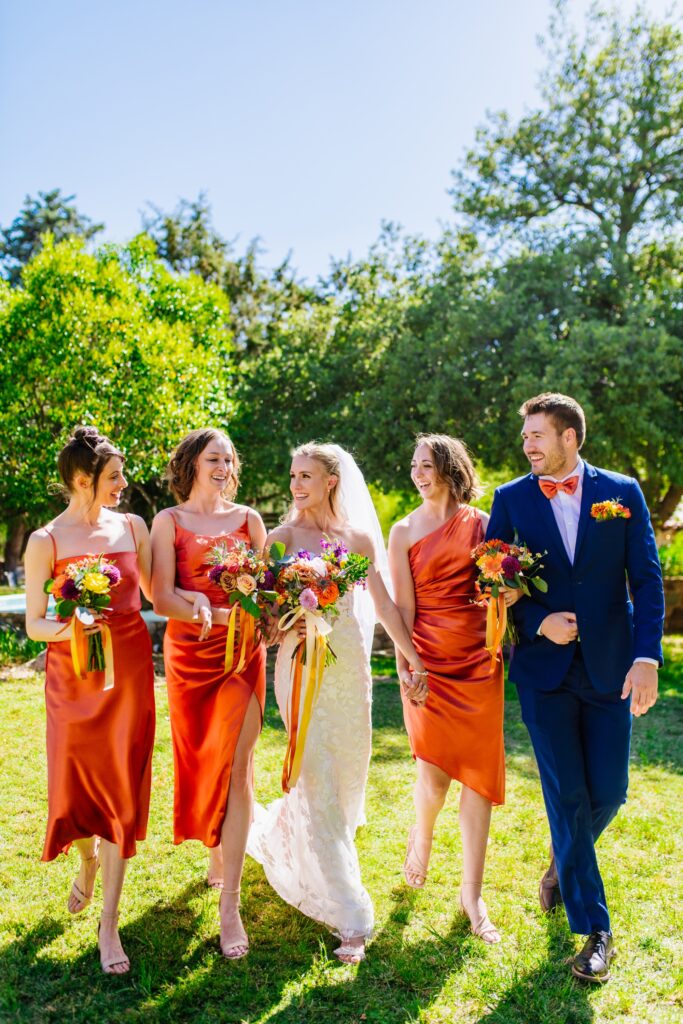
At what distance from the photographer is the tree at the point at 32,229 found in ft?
115

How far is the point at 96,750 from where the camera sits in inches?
157

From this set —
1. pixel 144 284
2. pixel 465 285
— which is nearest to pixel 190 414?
pixel 144 284

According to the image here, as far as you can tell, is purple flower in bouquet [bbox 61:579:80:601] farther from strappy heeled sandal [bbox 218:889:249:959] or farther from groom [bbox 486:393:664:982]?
groom [bbox 486:393:664:982]

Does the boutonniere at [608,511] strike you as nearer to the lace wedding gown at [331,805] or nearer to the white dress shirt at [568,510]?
the white dress shirt at [568,510]

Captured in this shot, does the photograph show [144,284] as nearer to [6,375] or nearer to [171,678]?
[6,375]

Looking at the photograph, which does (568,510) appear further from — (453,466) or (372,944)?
(372,944)

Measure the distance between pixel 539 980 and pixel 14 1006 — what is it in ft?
7.49

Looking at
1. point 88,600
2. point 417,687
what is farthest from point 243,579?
point 417,687

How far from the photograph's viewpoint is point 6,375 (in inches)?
491

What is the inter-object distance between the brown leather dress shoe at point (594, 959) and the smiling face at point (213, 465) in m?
2.92

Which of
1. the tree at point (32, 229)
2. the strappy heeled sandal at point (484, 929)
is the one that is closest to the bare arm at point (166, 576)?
the strappy heeled sandal at point (484, 929)

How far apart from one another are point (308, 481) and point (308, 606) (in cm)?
84

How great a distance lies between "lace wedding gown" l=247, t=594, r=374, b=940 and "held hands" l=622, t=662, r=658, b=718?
1368mm

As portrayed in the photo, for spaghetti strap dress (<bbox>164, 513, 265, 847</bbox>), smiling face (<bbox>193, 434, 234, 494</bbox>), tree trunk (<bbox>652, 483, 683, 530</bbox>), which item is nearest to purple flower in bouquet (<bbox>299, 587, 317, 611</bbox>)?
spaghetti strap dress (<bbox>164, 513, 265, 847</bbox>)
